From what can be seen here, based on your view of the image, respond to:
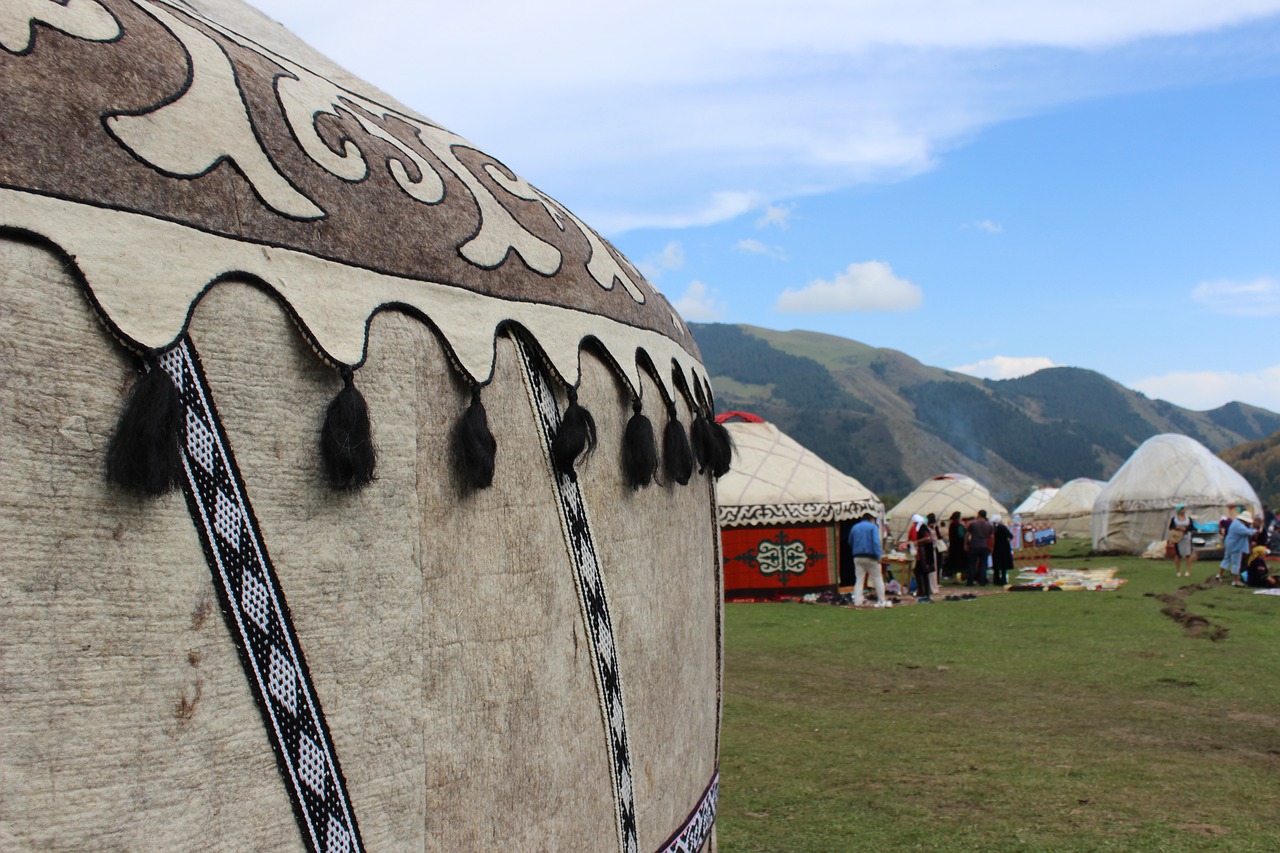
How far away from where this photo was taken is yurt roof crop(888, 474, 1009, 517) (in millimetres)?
18625

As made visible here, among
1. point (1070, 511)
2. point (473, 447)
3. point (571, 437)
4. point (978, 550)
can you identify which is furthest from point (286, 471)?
point (1070, 511)

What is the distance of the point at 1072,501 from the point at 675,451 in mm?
22173

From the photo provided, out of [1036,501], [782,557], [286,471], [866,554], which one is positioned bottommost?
[782,557]

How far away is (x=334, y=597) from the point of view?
1404 millimetres

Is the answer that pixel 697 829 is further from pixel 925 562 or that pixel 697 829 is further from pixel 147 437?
pixel 925 562

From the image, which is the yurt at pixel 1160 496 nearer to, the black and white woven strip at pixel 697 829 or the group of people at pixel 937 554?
the group of people at pixel 937 554

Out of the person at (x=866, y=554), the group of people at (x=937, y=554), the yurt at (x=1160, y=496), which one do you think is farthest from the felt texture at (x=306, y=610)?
the yurt at (x=1160, y=496)

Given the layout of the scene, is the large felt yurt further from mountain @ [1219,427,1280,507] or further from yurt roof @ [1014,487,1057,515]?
mountain @ [1219,427,1280,507]

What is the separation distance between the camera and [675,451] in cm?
224

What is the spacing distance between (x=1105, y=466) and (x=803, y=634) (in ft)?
317

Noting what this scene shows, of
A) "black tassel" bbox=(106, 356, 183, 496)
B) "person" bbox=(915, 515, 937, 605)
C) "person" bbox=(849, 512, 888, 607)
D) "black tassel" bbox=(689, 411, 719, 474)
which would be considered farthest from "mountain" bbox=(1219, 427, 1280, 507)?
"black tassel" bbox=(106, 356, 183, 496)

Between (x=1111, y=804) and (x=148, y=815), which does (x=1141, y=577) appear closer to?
(x=1111, y=804)

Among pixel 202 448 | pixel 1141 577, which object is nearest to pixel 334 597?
pixel 202 448

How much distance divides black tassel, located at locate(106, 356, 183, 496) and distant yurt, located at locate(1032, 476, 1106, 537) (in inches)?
897
